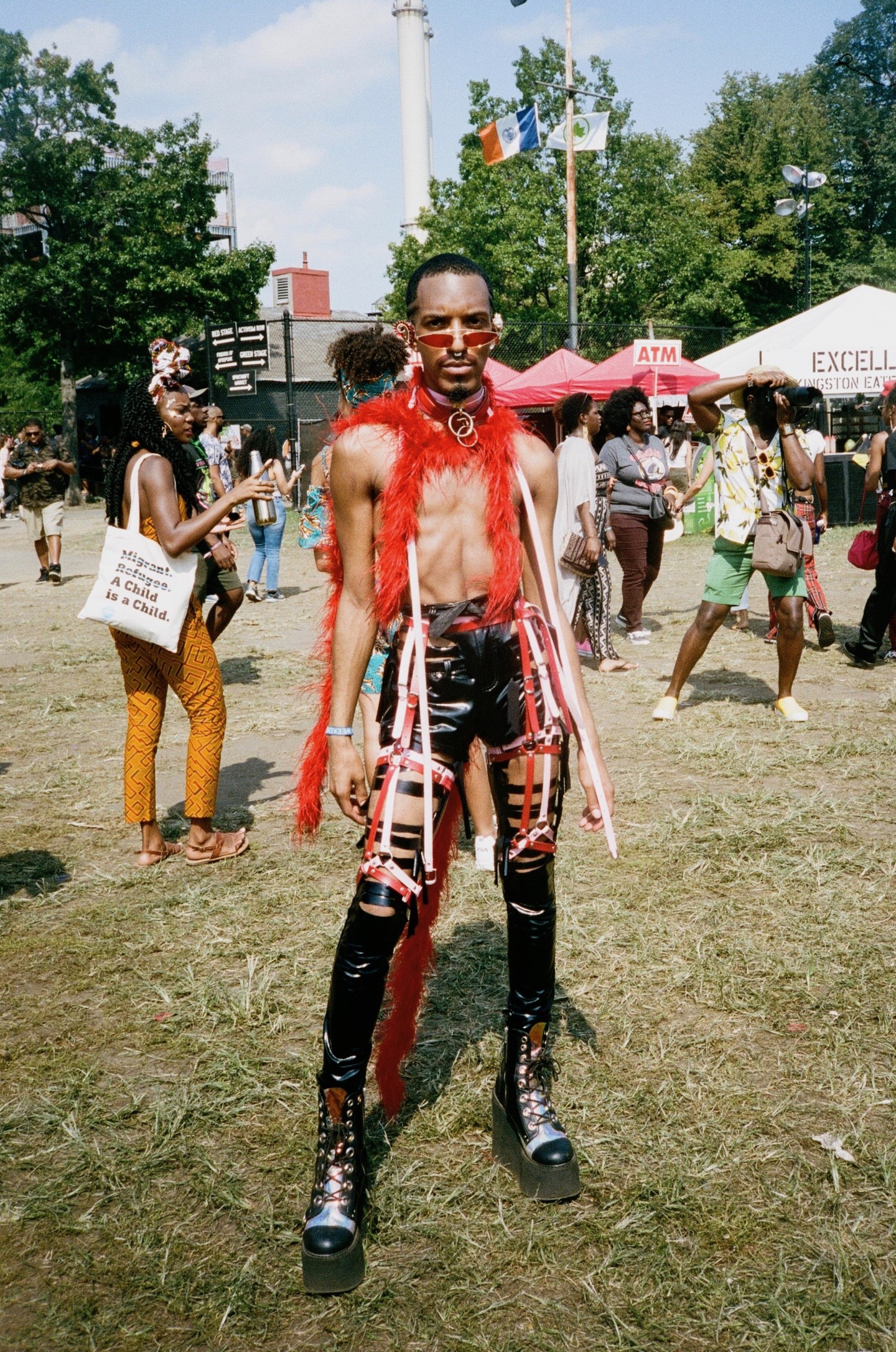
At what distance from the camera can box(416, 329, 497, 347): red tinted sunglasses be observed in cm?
257

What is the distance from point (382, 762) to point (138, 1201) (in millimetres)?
1189

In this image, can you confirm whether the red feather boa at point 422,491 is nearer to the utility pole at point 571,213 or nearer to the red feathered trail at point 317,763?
the red feathered trail at point 317,763

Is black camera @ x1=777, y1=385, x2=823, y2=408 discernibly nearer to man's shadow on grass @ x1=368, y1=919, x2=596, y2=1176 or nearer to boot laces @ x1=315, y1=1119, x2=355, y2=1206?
man's shadow on grass @ x1=368, y1=919, x2=596, y2=1176

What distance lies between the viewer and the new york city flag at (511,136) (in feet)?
78.1

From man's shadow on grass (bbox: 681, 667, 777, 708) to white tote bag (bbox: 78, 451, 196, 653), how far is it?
3.94 m

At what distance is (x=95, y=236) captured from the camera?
3600 cm

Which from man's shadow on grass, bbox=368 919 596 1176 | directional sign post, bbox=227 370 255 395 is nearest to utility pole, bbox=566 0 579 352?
directional sign post, bbox=227 370 255 395

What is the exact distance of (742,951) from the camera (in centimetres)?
384

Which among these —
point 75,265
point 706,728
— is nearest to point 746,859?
point 706,728

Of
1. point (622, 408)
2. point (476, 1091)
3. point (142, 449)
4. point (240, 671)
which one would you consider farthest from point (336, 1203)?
point (622, 408)

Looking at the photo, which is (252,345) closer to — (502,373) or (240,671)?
(502,373)

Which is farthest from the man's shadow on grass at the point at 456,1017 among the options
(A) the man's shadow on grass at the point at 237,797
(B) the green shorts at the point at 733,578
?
(B) the green shorts at the point at 733,578

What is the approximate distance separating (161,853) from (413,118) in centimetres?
5183

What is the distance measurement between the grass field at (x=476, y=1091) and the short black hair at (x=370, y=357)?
2.05m
